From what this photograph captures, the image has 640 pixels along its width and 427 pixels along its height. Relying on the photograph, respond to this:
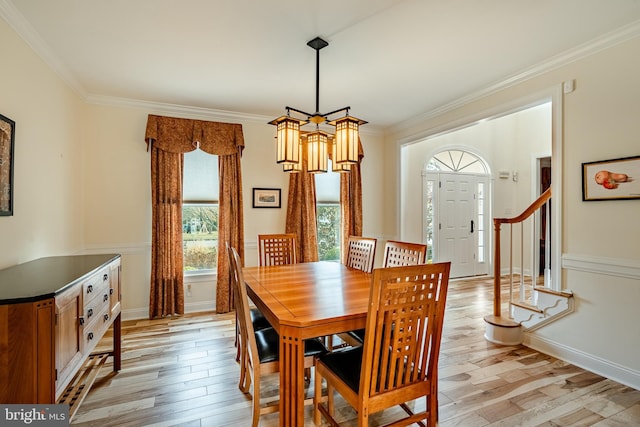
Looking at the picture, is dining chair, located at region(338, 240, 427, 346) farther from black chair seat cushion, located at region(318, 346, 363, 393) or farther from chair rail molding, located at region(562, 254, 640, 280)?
chair rail molding, located at region(562, 254, 640, 280)

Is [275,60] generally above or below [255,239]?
above

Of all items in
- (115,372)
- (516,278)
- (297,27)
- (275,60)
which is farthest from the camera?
(516,278)

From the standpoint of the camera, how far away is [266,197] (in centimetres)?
443

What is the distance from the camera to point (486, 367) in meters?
2.67

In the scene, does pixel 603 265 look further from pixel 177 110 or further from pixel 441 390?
pixel 177 110

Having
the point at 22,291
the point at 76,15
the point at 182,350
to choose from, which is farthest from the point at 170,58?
the point at 182,350

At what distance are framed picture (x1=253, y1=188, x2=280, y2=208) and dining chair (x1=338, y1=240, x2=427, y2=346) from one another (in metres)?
2.12

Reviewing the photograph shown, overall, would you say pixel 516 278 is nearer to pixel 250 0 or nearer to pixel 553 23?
pixel 553 23

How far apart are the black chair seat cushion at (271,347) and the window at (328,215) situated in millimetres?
2726

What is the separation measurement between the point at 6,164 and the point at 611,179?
4.42 meters

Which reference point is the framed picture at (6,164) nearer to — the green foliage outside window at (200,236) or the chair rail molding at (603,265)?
the green foliage outside window at (200,236)

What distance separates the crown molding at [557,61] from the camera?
7.66 feet

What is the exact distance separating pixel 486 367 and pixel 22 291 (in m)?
3.24

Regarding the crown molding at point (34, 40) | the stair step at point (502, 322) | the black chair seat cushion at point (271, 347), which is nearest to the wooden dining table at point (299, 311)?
the black chair seat cushion at point (271, 347)
